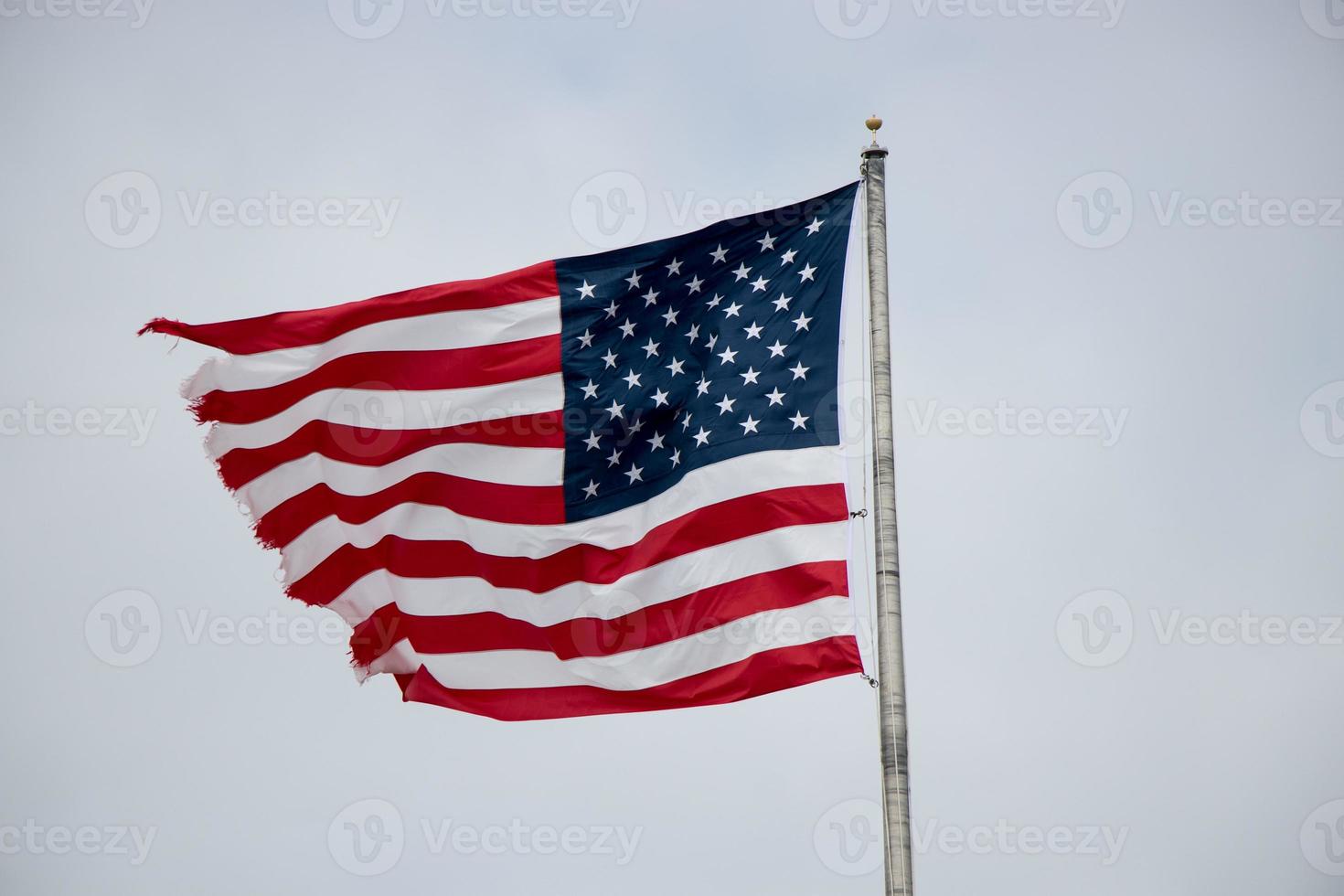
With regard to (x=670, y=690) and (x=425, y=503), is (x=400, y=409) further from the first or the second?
(x=670, y=690)

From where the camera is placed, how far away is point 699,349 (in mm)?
16609

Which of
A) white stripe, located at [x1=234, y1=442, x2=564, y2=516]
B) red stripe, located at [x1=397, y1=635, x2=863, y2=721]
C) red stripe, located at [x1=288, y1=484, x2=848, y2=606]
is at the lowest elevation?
red stripe, located at [x1=397, y1=635, x2=863, y2=721]

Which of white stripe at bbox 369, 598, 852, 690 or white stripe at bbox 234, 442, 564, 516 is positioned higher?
white stripe at bbox 234, 442, 564, 516

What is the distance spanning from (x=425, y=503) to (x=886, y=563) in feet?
18.1

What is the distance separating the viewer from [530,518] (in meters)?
16.8

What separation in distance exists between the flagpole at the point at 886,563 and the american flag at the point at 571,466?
0.77 m

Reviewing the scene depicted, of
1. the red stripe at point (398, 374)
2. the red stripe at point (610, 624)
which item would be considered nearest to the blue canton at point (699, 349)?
the red stripe at point (398, 374)

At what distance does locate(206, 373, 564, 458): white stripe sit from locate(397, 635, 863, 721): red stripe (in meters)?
2.72

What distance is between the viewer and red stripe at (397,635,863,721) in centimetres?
1502

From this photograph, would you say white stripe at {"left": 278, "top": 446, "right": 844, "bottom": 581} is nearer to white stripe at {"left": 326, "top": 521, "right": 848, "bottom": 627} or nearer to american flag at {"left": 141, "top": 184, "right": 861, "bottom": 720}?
american flag at {"left": 141, "top": 184, "right": 861, "bottom": 720}

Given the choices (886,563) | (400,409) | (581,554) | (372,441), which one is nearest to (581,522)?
(581,554)

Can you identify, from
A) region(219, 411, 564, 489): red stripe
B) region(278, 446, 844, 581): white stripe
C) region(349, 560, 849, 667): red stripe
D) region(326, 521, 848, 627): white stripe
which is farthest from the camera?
region(219, 411, 564, 489): red stripe

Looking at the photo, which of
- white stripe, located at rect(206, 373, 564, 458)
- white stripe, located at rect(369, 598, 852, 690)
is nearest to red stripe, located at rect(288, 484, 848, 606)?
white stripe, located at rect(369, 598, 852, 690)

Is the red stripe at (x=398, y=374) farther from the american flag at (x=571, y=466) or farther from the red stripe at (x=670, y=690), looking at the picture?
the red stripe at (x=670, y=690)
